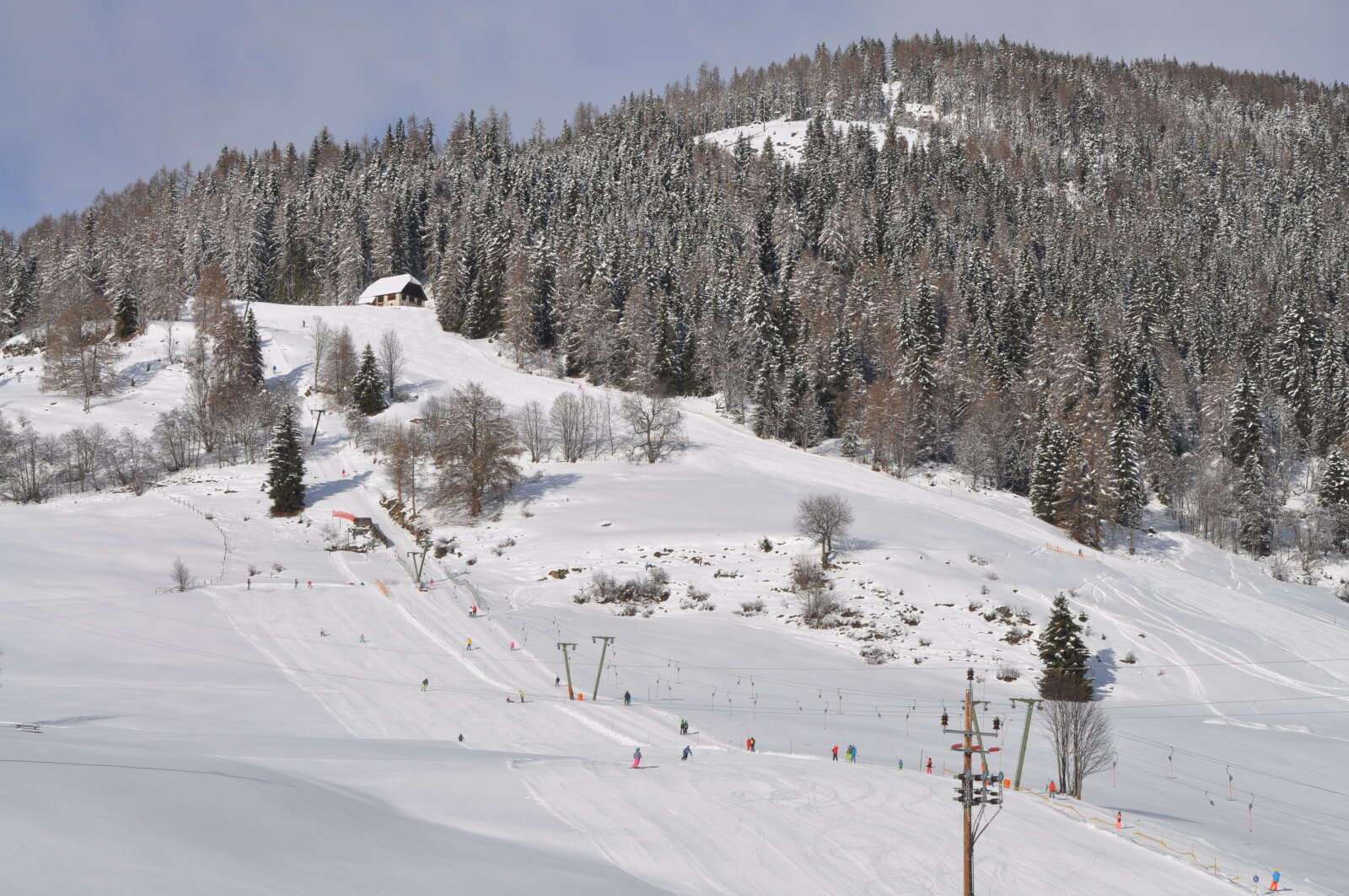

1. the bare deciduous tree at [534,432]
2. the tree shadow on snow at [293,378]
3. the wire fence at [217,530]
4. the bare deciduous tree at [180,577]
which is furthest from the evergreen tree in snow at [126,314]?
the bare deciduous tree at [180,577]

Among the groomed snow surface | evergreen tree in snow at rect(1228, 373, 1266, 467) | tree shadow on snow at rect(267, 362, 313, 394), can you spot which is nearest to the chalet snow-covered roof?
tree shadow on snow at rect(267, 362, 313, 394)

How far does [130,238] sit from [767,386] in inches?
3755

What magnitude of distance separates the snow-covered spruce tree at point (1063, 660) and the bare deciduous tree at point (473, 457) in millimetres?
42447

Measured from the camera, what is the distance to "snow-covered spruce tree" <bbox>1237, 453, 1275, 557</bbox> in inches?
2815

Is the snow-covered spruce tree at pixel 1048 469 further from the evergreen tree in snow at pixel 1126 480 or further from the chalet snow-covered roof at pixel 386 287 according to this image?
the chalet snow-covered roof at pixel 386 287

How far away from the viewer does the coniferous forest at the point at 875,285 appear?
256ft

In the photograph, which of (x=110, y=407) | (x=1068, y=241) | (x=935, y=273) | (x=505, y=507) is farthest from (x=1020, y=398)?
(x=110, y=407)

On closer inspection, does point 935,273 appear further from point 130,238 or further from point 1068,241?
point 130,238

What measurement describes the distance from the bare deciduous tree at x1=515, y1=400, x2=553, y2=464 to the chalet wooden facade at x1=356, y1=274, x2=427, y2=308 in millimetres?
41406

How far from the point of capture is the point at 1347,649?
48.7 meters

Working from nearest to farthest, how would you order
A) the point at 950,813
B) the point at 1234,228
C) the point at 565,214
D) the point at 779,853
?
the point at 779,853
the point at 950,813
the point at 565,214
the point at 1234,228

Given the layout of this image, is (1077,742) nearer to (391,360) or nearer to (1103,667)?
(1103,667)

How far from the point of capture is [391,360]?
285 feet

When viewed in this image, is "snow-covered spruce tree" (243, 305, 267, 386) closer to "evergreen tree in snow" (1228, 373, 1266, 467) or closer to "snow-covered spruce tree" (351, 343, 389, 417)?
"snow-covered spruce tree" (351, 343, 389, 417)
